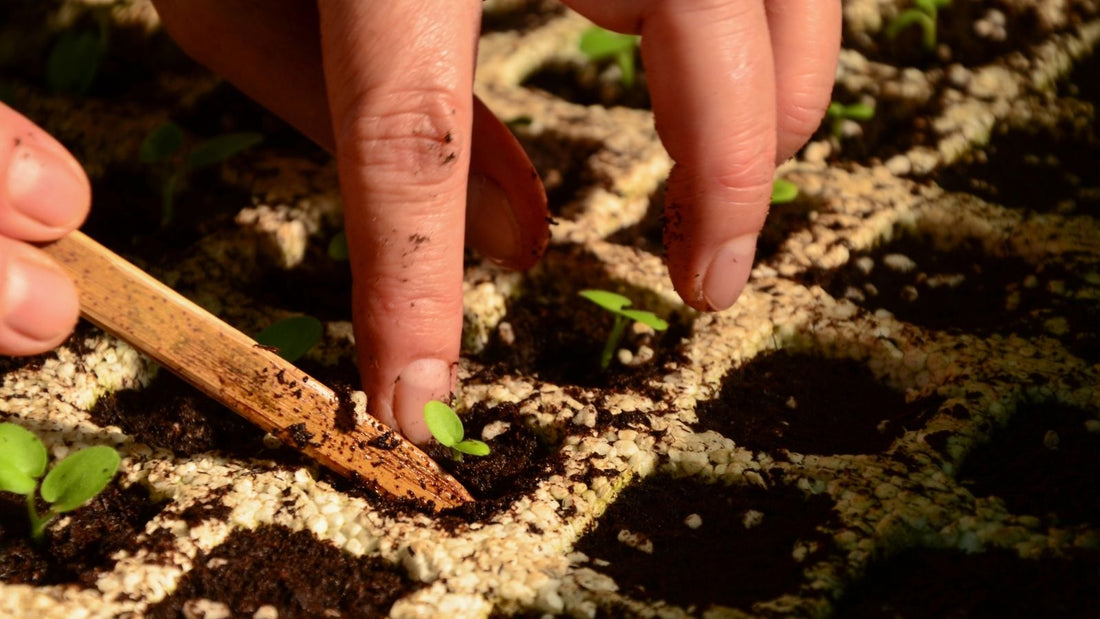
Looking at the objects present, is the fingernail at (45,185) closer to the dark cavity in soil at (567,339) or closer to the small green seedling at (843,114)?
the dark cavity in soil at (567,339)

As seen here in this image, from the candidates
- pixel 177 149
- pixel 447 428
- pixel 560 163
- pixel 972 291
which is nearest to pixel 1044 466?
pixel 972 291

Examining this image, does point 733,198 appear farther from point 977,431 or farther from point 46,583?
point 46,583

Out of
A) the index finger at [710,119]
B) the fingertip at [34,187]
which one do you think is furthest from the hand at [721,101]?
the fingertip at [34,187]

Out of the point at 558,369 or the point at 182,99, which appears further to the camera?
the point at 182,99

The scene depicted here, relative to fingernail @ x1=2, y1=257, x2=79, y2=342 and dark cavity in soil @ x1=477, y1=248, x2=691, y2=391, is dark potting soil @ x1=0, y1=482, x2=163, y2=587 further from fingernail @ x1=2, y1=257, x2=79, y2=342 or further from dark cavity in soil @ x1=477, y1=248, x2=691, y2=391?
dark cavity in soil @ x1=477, y1=248, x2=691, y2=391

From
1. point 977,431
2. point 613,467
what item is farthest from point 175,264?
point 977,431

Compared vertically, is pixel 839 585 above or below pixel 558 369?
above
